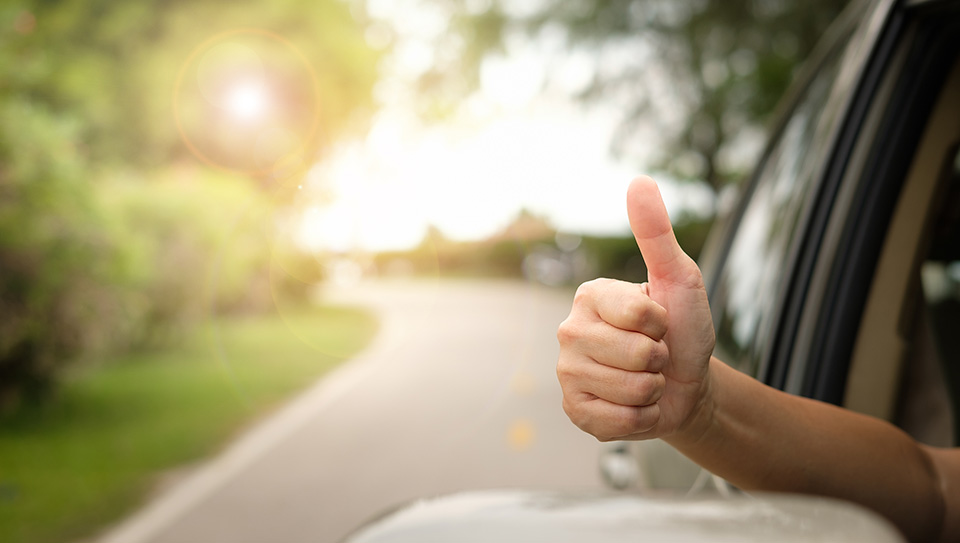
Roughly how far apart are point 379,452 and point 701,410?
5572mm

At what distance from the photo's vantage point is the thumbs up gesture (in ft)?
4.01

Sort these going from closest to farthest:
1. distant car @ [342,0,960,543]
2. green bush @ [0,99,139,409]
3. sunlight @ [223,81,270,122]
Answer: distant car @ [342,0,960,543]
green bush @ [0,99,139,409]
sunlight @ [223,81,270,122]

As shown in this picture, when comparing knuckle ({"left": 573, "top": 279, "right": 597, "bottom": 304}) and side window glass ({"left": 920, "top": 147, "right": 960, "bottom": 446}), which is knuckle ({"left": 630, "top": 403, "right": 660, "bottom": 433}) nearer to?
knuckle ({"left": 573, "top": 279, "right": 597, "bottom": 304})

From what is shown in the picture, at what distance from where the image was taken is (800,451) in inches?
56.0

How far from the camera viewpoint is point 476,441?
7102 mm

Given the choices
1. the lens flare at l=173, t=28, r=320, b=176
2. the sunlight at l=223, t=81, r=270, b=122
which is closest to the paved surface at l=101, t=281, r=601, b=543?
the lens flare at l=173, t=28, r=320, b=176

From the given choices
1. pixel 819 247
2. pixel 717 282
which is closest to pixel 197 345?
pixel 717 282

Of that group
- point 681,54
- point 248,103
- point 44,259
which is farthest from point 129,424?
point 681,54

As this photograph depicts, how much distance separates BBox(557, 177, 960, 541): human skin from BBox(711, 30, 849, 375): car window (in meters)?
0.49

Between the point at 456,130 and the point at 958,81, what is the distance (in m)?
25.7

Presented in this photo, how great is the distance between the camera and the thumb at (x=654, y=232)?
4.01ft

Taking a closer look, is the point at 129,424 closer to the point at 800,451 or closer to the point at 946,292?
the point at 946,292

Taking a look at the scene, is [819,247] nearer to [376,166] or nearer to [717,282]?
[717,282]

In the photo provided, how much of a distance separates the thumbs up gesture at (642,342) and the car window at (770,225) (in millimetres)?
713
